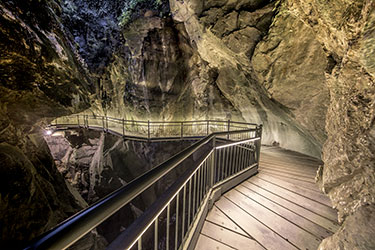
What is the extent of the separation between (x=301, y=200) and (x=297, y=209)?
14.6 inches

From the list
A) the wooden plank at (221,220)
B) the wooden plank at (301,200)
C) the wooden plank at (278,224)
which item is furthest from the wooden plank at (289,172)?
the wooden plank at (221,220)

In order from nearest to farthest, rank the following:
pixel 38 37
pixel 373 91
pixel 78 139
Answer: pixel 373 91 → pixel 38 37 → pixel 78 139

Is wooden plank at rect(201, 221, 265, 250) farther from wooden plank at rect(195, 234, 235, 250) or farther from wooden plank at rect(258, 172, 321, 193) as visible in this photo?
wooden plank at rect(258, 172, 321, 193)

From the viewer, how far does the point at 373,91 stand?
1819 millimetres

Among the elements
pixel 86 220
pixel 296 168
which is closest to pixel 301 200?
pixel 296 168

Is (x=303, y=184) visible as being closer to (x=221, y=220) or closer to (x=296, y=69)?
(x=221, y=220)

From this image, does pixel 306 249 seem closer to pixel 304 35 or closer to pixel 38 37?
pixel 304 35

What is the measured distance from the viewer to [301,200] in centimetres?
314

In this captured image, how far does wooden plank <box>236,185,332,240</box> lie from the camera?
235 cm

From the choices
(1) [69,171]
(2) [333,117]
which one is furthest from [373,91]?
(1) [69,171]

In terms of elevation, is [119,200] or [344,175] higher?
[119,200]

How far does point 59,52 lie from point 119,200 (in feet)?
18.1

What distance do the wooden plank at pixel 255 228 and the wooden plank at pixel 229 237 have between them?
Answer: 0.13 m

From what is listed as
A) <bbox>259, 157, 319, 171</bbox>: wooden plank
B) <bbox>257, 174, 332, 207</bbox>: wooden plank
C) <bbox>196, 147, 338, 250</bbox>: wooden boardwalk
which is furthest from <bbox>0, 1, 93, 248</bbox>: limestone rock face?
<bbox>259, 157, 319, 171</bbox>: wooden plank
